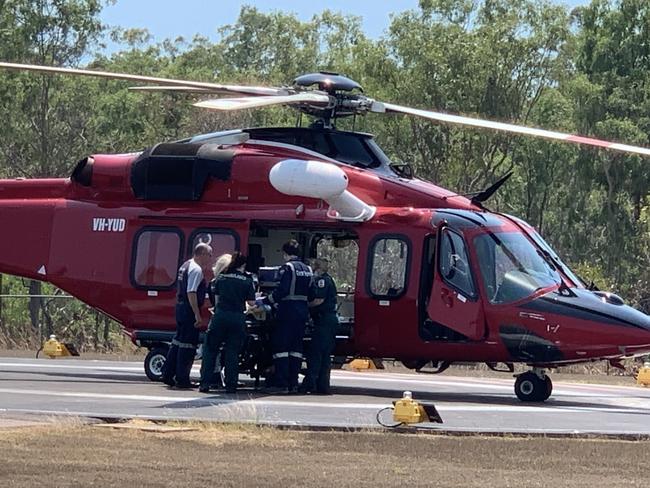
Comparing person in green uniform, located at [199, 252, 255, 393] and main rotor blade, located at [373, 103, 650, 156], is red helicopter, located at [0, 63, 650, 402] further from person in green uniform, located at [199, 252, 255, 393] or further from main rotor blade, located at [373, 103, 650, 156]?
person in green uniform, located at [199, 252, 255, 393]

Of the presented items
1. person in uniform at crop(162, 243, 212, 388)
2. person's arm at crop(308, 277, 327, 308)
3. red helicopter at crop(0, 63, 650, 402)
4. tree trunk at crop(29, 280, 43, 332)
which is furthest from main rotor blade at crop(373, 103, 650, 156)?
tree trunk at crop(29, 280, 43, 332)

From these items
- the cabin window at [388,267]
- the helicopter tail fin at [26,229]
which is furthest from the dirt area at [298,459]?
the helicopter tail fin at [26,229]

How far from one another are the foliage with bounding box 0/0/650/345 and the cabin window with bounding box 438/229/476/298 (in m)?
24.0

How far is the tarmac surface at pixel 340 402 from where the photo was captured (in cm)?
1392

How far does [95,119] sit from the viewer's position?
51.6 meters

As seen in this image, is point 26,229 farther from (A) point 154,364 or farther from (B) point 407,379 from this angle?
(B) point 407,379

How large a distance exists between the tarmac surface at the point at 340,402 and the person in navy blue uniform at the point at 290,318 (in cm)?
44

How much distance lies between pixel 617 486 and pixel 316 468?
2257mm

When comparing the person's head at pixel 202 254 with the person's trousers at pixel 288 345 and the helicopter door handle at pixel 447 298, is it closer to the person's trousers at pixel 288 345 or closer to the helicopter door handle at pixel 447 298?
the person's trousers at pixel 288 345

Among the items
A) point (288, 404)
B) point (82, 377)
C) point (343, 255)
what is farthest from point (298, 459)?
point (343, 255)

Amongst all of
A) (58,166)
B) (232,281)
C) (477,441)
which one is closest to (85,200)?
(232,281)

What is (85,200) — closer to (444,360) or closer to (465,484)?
(444,360)

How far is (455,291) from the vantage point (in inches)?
693

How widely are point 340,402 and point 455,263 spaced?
102 inches
